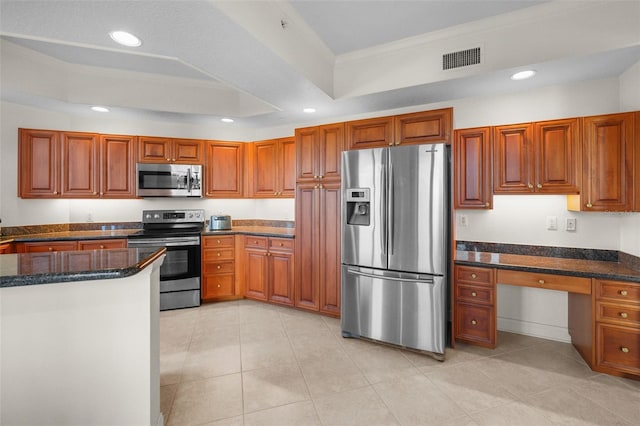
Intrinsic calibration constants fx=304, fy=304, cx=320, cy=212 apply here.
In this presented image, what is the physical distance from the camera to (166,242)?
12.5 feet

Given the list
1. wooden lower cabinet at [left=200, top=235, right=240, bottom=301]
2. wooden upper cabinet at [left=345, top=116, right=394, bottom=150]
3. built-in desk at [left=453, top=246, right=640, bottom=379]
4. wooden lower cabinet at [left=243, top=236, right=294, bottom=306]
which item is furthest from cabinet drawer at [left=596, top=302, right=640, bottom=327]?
wooden lower cabinet at [left=200, top=235, right=240, bottom=301]

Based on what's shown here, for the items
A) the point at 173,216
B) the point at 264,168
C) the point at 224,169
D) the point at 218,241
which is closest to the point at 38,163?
the point at 173,216

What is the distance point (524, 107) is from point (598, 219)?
1.23 m

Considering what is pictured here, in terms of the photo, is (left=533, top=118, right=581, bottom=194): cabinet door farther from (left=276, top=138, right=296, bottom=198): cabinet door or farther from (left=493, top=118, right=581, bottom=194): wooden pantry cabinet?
(left=276, top=138, right=296, bottom=198): cabinet door

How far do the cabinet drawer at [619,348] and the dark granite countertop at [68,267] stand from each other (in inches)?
128

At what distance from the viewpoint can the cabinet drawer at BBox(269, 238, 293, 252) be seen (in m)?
3.80

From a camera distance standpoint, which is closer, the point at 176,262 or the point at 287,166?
the point at 176,262

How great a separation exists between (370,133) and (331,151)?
50cm

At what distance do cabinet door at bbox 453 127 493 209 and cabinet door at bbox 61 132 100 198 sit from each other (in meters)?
4.24

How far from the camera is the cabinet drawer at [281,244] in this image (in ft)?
12.5

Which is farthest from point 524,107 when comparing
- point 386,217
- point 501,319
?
point 501,319

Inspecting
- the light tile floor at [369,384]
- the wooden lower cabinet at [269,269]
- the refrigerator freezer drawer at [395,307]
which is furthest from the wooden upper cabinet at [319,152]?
the light tile floor at [369,384]

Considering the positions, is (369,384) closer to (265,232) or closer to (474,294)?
(474,294)

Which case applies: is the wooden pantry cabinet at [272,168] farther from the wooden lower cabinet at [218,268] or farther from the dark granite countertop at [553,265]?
the dark granite countertop at [553,265]
